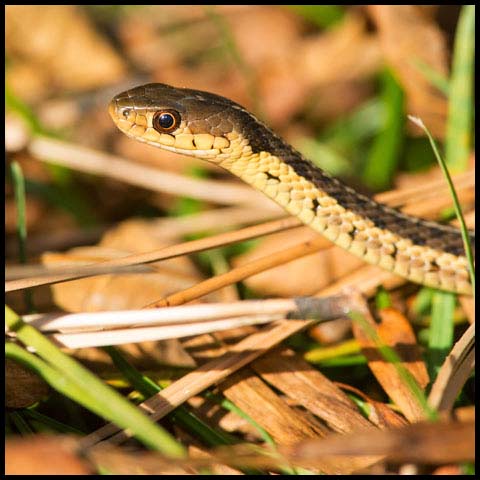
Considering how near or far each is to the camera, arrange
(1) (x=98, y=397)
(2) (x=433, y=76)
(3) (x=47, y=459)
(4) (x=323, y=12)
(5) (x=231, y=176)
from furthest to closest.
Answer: (4) (x=323, y=12), (5) (x=231, y=176), (2) (x=433, y=76), (1) (x=98, y=397), (3) (x=47, y=459)

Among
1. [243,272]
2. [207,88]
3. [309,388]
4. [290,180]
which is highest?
[207,88]

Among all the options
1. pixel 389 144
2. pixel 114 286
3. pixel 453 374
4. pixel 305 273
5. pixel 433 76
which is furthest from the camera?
pixel 389 144

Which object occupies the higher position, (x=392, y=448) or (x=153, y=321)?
(x=153, y=321)

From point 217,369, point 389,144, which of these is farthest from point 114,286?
point 389,144

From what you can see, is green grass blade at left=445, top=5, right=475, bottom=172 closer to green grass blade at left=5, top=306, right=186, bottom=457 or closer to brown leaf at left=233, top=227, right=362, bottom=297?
brown leaf at left=233, top=227, right=362, bottom=297

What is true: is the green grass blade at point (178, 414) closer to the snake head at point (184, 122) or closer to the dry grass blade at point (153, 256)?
the dry grass blade at point (153, 256)

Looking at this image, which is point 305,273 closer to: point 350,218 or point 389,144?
point 350,218

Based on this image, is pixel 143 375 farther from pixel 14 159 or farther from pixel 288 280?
pixel 14 159
